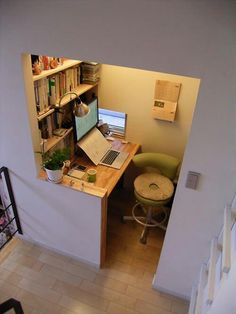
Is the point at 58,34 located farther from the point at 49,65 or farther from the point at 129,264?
the point at 129,264

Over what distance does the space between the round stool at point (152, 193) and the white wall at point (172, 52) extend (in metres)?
0.52

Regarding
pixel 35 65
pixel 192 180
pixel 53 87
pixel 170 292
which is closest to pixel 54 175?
pixel 53 87

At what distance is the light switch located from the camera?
170 centimetres

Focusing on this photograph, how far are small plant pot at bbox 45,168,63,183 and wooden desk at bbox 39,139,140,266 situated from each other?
5 centimetres

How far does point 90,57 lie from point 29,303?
6.92ft

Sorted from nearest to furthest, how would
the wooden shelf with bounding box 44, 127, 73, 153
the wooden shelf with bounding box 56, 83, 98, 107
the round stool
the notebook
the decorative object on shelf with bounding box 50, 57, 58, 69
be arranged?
the decorative object on shelf with bounding box 50, 57, 58, 69
the wooden shelf with bounding box 44, 127, 73, 153
the wooden shelf with bounding box 56, 83, 98, 107
the round stool
the notebook

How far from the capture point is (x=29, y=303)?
2.26 metres

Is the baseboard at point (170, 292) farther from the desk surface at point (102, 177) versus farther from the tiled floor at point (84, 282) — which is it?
the desk surface at point (102, 177)

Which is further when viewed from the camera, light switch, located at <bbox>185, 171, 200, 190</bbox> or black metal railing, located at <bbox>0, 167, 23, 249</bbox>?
black metal railing, located at <bbox>0, 167, 23, 249</bbox>

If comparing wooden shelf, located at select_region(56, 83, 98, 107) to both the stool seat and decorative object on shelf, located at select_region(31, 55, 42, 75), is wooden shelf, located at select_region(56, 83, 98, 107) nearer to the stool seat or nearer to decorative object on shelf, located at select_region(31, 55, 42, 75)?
decorative object on shelf, located at select_region(31, 55, 42, 75)

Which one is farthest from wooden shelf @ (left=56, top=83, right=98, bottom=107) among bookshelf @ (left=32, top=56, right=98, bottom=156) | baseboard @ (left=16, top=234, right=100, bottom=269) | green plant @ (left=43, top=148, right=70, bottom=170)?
baseboard @ (left=16, top=234, right=100, bottom=269)

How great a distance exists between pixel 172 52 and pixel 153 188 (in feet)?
5.07

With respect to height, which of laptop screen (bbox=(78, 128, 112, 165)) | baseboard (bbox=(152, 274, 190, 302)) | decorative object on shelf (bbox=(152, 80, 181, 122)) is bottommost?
baseboard (bbox=(152, 274, 190, 302))

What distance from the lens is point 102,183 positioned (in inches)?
92.7
